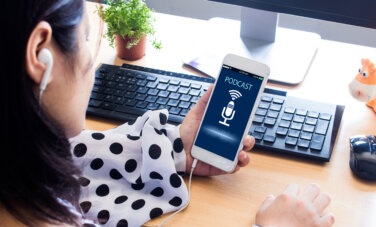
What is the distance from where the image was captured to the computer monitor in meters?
0.76

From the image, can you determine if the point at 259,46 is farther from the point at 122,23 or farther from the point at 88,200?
the point at 88,200

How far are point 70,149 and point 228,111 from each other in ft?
0.79

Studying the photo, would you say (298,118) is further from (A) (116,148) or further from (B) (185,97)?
(A) (116,148)

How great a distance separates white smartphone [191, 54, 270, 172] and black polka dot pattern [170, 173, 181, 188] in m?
0.05

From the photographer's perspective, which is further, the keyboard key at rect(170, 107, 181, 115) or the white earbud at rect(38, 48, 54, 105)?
the keyboard key at rect(170, 107, 181, 115)

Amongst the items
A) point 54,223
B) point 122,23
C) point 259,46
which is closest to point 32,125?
point 54,223

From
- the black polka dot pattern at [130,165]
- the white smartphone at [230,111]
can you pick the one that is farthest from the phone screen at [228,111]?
the black polka dot pattern at [130,165]

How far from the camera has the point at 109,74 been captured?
83cm

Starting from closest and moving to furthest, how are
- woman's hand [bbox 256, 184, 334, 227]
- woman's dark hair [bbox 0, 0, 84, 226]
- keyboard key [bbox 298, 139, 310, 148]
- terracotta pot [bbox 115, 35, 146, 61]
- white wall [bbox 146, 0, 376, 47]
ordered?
woman's dark hair [bbox 0, 0, 84, 226]
woman's hand [bbox 256, 184, 334, 227]
keyboard key [bbox 298, 139, 310, 148]
terracotta pot [bbox 115, 35, 146, 61]
white wall [bbox 146, 0, 376, 47]

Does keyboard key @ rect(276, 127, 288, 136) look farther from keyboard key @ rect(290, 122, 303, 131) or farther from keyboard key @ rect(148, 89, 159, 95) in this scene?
keyboard key @ rect(148, 89, 159, 95)

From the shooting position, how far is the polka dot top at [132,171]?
0.61 meters

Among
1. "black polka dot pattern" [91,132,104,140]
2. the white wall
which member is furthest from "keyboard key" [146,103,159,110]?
the white wall

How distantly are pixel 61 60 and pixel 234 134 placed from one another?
0.29 metres

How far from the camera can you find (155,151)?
65 cm
